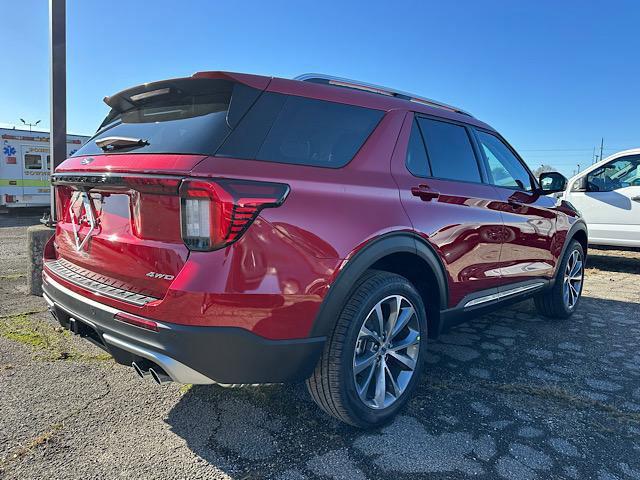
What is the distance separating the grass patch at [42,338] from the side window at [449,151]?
2.73 meters

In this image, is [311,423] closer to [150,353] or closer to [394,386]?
[394,386]

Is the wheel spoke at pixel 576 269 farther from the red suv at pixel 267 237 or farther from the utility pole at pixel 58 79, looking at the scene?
the utility pole at pixel 58 79

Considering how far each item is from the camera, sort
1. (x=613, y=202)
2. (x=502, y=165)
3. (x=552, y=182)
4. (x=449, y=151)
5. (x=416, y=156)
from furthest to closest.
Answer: (x=613, y=202) → (x=552, y=182) → (x=502, y=165) → (x=449, y=151) → (x=416, y=156)

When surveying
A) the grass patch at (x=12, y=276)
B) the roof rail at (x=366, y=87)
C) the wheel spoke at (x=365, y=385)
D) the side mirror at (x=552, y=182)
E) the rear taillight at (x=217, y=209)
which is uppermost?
the roof rail at (x=366, y=87)

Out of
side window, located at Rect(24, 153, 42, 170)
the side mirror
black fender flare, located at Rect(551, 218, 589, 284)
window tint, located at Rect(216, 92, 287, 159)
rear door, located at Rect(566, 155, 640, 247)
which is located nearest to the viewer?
window tint, located at Rect(216, 92, 287, 159)

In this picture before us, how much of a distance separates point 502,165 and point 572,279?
6.22 ft

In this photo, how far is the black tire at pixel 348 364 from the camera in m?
2.26

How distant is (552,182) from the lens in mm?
4320

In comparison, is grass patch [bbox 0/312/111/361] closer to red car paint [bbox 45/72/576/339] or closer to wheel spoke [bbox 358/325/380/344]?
red car paint [bbox 45/72/576/339]

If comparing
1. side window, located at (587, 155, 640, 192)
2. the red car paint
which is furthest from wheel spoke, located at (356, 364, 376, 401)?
side window, located at (587, 155, 640, 192)

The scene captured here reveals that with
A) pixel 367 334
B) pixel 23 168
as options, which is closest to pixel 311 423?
pixel 367 334

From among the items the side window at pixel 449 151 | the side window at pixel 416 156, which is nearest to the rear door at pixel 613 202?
the side window at pixel 449 151

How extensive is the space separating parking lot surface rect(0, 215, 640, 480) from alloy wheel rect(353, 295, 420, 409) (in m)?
0.20

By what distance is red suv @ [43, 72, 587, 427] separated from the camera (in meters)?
1.93
